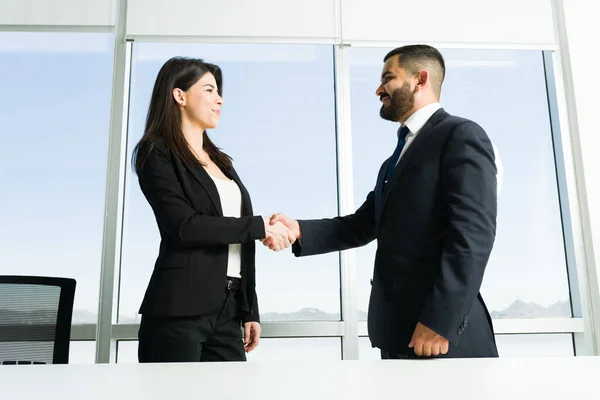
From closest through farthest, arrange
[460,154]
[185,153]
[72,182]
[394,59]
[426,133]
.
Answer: [460,154] < [426,133] < [185,153] < [394,59] < [72,182]

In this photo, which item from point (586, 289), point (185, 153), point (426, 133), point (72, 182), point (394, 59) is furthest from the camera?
point (586, 289)

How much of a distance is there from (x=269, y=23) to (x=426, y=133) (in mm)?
1791

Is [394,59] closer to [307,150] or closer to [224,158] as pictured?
[224,158]

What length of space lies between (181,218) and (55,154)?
2.55ft

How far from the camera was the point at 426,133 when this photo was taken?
1.68 metres

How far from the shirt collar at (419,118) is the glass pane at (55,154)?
1.28 metres

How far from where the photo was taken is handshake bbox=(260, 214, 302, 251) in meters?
1.91

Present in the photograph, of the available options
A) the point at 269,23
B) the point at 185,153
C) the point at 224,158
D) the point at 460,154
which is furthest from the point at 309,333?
the point at 269,23

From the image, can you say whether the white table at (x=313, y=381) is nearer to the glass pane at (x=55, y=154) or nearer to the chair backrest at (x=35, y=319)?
the glass pane at (x=55, y=154)

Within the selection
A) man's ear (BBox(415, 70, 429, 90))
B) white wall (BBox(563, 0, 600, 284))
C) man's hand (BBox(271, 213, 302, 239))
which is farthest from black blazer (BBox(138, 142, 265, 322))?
white wall (BBox(563, 0, 600, 284))

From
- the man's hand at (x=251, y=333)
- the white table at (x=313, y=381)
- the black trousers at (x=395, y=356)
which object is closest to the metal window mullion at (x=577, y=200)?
the black trousers at (x=395, y=356)

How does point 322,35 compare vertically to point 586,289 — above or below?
above

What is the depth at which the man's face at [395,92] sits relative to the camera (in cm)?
192

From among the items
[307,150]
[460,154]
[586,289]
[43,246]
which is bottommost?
[586,289]
